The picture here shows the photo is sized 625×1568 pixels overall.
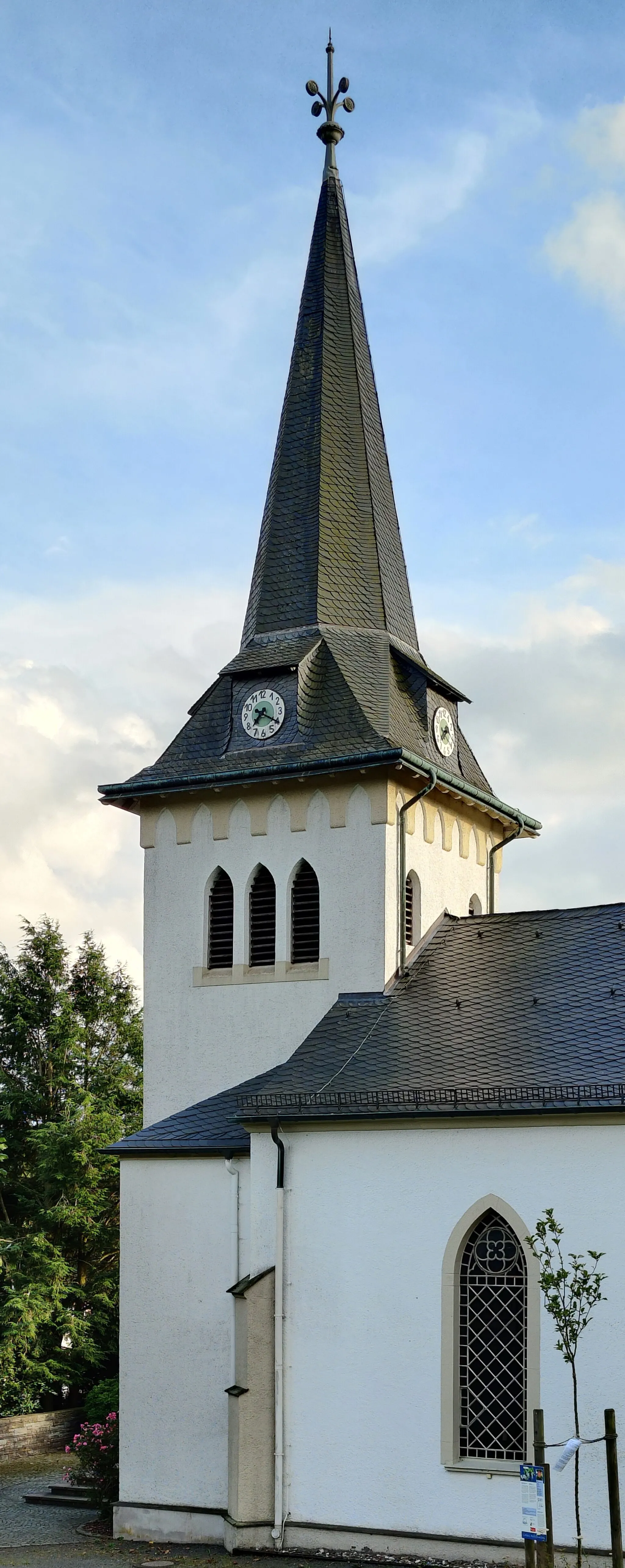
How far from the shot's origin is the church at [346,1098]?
54.0 ft

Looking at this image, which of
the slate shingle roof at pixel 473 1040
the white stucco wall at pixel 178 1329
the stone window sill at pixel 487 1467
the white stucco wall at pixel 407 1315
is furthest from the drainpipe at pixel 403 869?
the stone window sill at pixel 487 1467

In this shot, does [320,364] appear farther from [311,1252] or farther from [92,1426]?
[92,1426]

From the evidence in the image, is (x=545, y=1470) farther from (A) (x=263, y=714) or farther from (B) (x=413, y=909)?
(A) (x=263, y=714)

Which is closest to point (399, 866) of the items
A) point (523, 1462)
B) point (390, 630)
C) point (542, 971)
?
point (542, 971)

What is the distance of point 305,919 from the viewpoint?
21641 millimetres

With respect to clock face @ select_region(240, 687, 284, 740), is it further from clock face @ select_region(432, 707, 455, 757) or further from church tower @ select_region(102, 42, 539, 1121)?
clock face @ select_region(432, 707, 455, 757)

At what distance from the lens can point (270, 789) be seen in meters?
21.9

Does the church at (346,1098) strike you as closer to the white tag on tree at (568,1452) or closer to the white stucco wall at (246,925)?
the white stucco wall at (246,925)

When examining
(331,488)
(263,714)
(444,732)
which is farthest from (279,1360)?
(331,488)

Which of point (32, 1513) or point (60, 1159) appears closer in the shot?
point (32, 1513)

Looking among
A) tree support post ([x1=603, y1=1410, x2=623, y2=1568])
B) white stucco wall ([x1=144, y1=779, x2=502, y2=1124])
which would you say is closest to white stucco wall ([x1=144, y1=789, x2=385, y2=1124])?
white stucco wall ([x1=144, y1=779, x2=502, y2=1124])

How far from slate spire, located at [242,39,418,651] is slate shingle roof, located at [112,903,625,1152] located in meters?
5.41

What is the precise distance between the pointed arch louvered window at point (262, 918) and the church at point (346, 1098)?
0.03 meters

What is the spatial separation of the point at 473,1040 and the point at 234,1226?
3.66 metres
